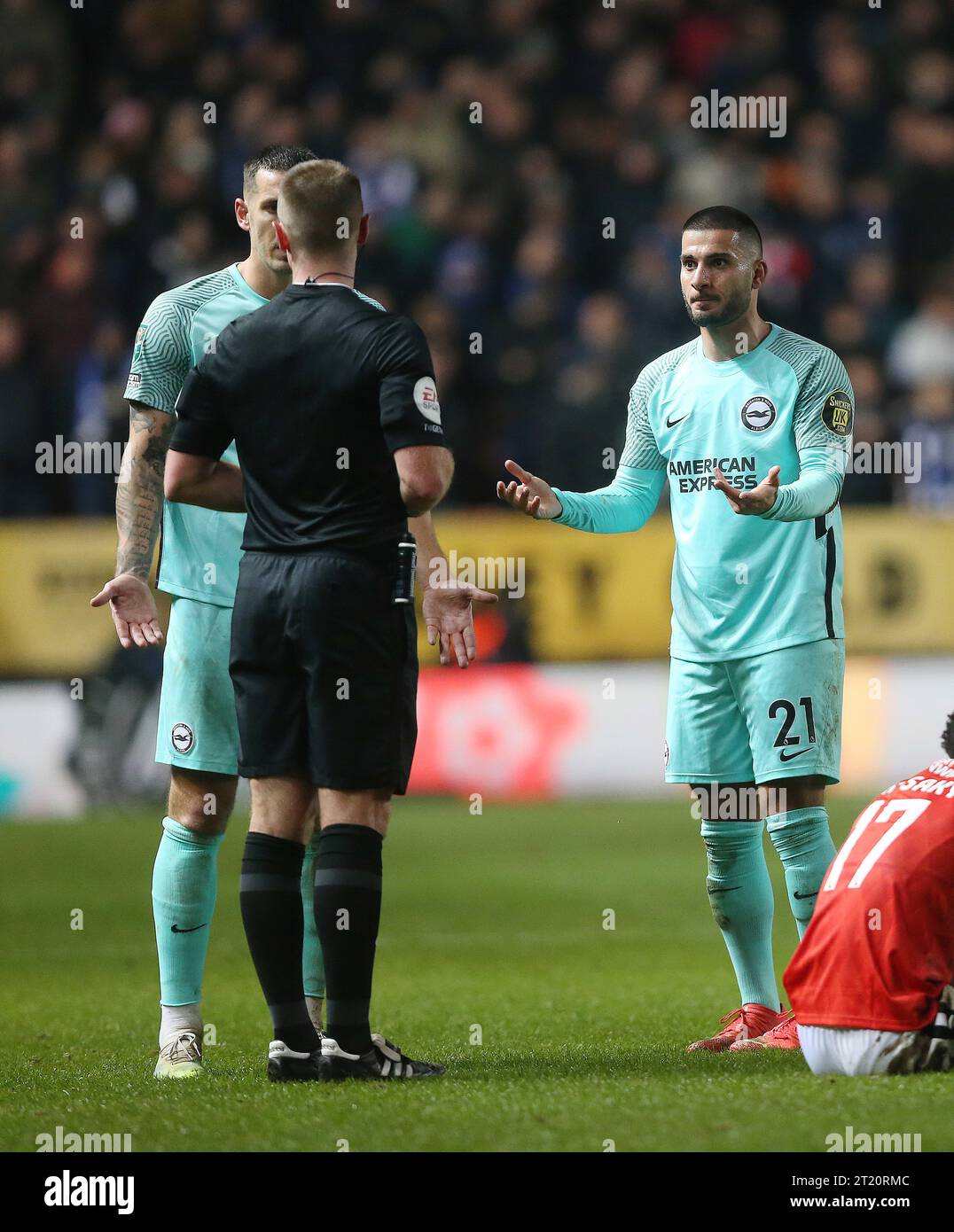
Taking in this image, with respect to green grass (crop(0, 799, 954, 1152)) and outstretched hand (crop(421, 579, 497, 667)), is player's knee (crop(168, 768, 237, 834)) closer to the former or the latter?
green grass (crop(0, 799, 954, 1152))

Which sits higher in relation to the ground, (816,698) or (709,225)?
(709,225)

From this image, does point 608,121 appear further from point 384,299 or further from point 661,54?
point 384,299

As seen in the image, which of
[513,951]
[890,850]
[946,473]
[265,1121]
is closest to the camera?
[265,1121]

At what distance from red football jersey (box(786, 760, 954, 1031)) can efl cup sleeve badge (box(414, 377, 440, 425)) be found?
1.51 meters

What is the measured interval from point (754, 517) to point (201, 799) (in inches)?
71.5

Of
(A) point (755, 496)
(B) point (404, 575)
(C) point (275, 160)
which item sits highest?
(C) point (275, 160)

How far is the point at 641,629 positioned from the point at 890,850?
8.59 meters

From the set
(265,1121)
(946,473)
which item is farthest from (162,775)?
(265,1121)

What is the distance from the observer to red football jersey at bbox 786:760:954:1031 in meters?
4.53

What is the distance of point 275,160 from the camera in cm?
563

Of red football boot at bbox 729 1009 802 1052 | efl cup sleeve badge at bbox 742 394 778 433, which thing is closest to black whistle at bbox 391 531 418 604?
efl cup sleeve badge at bbox 742 394 778 433

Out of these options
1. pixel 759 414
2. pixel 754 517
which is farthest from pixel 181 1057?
pixel 759 414

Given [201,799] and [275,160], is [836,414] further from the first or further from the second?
[201,799]
